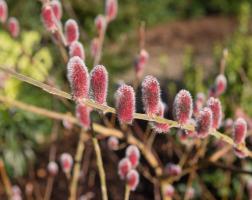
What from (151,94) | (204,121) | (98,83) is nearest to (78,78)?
(98,83)

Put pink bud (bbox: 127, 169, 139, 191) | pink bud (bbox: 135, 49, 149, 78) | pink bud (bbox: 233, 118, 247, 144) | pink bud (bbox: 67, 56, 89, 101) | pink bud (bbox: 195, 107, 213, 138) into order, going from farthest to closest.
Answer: pink bud (bbox: 135, 49, 149, 78) → pink bud (bbox: 127, 169, 139, 191) → pink bud (bbox: 233, 118, 247, 144) → pink bud (bbox: 195, 107, 213, 138) → pink bud (bbox: 67, 56, 89, 101)

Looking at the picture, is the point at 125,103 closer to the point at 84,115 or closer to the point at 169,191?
the point at 84,115

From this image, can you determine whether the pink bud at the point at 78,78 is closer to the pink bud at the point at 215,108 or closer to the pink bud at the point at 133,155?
the pink bud at the point at 215,108

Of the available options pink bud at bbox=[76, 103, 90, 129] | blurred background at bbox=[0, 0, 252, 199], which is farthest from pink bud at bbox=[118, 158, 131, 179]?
blurred background at bbox=[0, 0, 252, 199]

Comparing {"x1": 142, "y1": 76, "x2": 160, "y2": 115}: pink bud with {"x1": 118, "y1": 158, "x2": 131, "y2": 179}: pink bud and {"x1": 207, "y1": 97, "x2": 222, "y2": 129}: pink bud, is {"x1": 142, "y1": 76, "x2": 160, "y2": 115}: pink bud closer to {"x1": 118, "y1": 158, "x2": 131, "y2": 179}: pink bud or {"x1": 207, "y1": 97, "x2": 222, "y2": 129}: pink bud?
{"x1": 207, "y1": 97, "x2": 222, "y2": 129}: pink bud

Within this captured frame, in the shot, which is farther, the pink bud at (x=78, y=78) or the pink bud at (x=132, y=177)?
the pink bud at (x=132, y=177)

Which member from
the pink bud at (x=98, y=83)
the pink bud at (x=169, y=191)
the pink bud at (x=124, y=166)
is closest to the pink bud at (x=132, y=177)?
the pink bud at (x=124, y=166)

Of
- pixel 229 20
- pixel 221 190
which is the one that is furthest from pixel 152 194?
pixel 229 20
